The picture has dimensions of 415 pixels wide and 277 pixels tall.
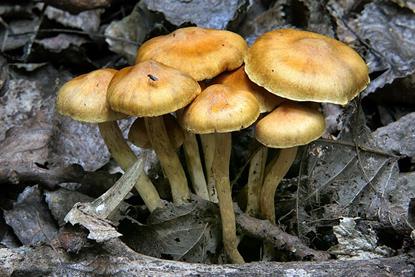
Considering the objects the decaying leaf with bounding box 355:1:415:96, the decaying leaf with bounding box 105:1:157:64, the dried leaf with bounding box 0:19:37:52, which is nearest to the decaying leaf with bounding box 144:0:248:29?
the decaying leaf with bounding box 105:1:157:64

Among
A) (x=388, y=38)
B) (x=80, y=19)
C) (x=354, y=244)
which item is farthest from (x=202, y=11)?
(x=354, y=244)

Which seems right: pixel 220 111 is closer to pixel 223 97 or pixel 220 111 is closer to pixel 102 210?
pixel 223 97

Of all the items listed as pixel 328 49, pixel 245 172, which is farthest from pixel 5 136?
pixel 328 49

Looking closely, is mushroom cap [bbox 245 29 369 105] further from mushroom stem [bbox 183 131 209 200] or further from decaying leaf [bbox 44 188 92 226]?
decaying leaf [bbox 44 188 92 226]

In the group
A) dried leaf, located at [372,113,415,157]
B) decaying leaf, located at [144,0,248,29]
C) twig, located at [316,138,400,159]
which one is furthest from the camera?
decaying leaf, located at [144,0,248,29]

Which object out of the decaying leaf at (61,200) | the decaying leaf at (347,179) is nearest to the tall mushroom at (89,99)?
the decaying leaf at (61,200)

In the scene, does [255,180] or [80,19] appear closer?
[255,180]

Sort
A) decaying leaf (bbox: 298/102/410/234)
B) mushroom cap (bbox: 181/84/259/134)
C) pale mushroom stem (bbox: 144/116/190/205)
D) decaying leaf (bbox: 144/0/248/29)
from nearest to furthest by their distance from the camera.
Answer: mushroom cap (bbox: 181/84/259/134) < pale mushroom stem (bbox: 144/116/190/205) < decaying leaf (bbox: 298/102/410/234) < decaying leaf (bbox: 144/0/248/29)
